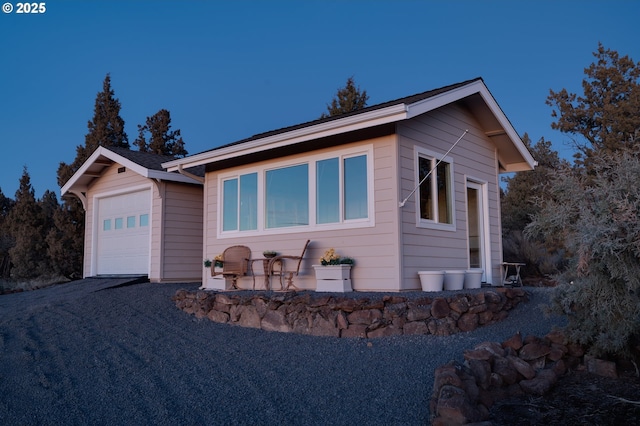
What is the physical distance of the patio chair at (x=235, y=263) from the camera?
28.5 ft

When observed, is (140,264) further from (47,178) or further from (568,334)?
(47,178)

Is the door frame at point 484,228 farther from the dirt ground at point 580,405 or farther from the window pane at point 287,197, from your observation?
the dirt ground at point 580,405

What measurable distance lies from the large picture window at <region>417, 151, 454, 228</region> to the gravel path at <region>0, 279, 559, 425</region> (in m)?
1.81

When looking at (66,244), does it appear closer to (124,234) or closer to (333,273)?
(124,234)

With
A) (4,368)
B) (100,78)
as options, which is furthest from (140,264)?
(100,78)

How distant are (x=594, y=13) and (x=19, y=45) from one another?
1438cm

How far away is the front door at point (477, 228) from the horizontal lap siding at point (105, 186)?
7420 millimetres

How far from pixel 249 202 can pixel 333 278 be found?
8.45 feet

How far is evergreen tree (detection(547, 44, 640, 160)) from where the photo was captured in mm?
15680

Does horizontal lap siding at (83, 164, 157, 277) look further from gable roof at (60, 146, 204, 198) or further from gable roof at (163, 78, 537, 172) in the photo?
gable roof at (163, 78, 537, 172)

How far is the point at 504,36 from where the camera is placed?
14086mm

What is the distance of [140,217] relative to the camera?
12156 mm

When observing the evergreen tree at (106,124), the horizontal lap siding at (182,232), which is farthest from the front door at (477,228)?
the evergreen tree at (106,124)

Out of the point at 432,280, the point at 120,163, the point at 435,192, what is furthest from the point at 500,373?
the point at 120,163
